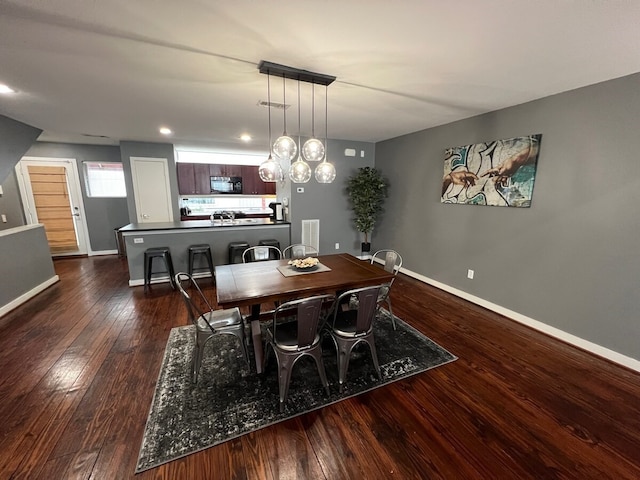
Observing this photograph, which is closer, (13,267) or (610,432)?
(610,432)

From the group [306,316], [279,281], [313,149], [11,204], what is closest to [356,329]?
[306,316]

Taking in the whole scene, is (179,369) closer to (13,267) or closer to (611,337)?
(13,267)

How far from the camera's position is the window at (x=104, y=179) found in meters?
5.68

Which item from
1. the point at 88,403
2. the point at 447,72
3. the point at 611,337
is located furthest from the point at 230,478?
the point at 611,337

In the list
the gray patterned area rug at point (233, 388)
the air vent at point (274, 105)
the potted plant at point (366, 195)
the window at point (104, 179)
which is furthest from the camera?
the window at point (104, 179)

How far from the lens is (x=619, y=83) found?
2219 millimetres

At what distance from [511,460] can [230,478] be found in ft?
5.30

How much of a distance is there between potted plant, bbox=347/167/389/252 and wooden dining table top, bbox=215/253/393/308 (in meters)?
2.34

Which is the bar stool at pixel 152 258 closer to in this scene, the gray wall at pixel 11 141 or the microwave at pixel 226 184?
the gray wall at pixel 11 141

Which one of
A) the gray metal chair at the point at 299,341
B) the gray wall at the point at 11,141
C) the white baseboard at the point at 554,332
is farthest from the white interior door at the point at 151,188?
the white baseboard at the point at 554,332

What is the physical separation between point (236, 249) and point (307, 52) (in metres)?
3.31

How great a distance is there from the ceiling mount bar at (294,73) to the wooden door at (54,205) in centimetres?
608

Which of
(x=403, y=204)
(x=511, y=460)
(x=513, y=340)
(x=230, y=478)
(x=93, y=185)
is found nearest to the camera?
(x=230, y=478)

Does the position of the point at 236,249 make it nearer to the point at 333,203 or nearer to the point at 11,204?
the point at 333,203
